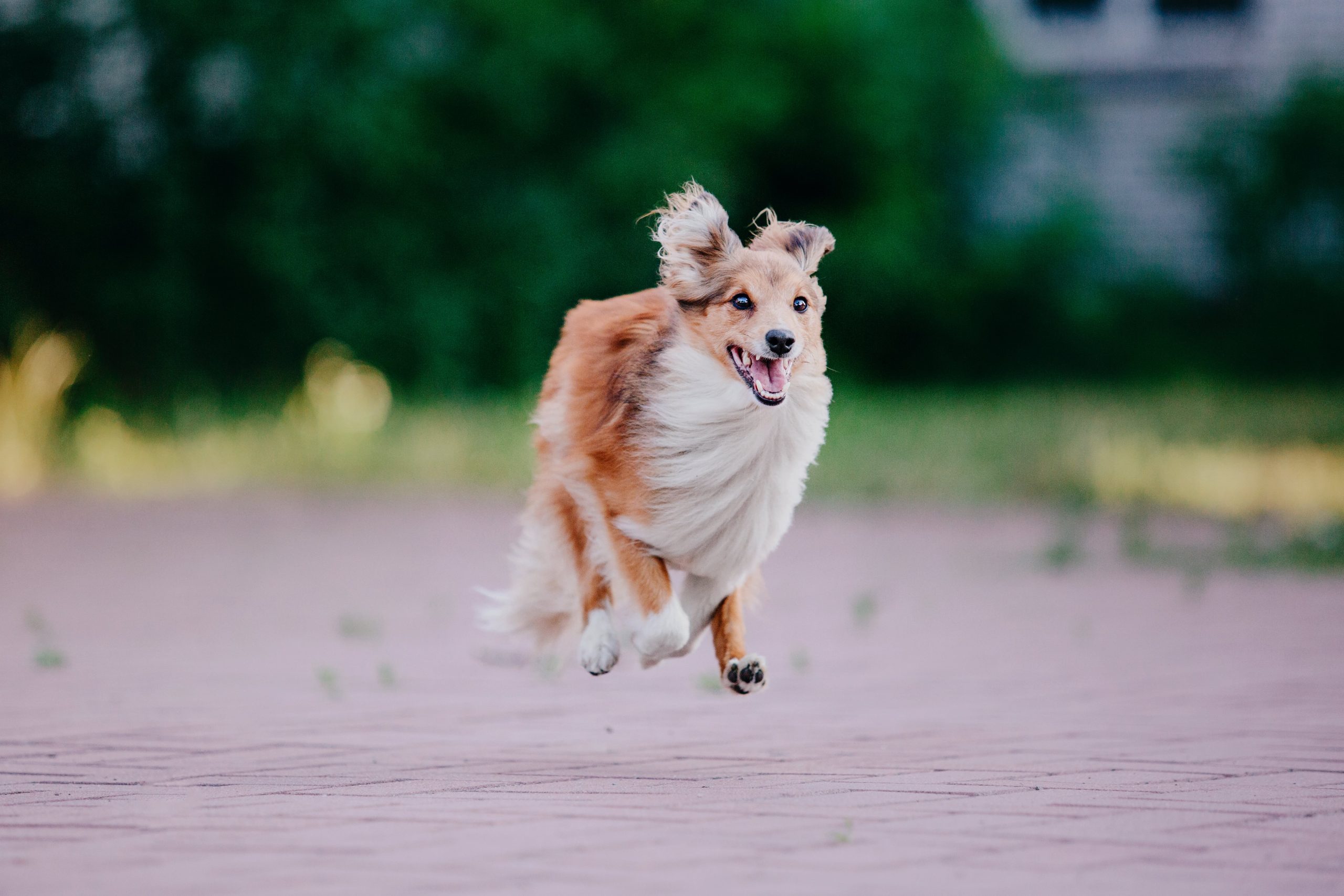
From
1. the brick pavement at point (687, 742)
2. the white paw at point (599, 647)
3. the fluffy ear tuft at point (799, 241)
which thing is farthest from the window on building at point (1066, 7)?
the white paw at point (599, 647)

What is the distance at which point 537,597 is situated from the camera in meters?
6.03

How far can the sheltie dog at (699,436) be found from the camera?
5090mm

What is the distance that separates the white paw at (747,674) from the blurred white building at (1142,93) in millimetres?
24143

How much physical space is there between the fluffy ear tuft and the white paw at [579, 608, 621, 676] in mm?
1294

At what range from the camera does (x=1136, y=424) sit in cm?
1767

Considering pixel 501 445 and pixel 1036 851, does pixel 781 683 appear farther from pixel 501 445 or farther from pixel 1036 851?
pixel 501 445

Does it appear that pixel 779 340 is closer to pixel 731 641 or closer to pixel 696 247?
pixel 696 247

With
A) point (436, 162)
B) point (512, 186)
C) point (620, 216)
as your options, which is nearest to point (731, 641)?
Answer: point (436, 162)

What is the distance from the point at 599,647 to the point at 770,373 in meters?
1.02

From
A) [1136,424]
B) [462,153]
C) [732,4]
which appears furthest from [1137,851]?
[732,4]

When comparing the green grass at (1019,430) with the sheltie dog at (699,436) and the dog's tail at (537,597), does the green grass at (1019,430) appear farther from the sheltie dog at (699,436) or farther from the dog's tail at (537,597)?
the sheltie dog at (699,436)

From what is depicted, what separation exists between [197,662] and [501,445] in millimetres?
9865

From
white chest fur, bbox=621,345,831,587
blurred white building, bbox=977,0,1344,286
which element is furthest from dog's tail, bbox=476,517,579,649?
blurred white building, bbox=977,0,1344,286

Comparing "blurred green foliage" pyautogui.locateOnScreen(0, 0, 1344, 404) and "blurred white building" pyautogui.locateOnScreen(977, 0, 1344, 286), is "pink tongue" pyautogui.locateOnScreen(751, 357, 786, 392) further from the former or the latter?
"blurred white building" pyautogui.locateOnScreen(977, 0, 1344, 286)
